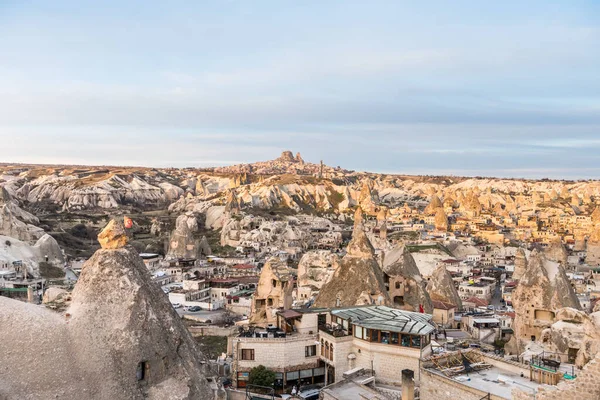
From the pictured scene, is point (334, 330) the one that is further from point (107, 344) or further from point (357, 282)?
point (107, 344)

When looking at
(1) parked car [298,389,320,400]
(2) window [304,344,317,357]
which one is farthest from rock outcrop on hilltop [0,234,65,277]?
(1) parked car [298,389,320,400]

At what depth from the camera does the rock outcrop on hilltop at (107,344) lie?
31.9 feet

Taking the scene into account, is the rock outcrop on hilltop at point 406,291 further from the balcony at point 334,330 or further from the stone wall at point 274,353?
the stone wall at point 274,353

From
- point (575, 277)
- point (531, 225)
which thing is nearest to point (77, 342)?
point (575, 277)

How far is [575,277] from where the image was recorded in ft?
175

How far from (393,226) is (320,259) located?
54676mm

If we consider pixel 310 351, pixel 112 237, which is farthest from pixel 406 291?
pixel 112 237

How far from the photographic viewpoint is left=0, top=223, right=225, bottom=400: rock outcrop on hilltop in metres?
9.72

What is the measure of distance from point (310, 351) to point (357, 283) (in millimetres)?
5619

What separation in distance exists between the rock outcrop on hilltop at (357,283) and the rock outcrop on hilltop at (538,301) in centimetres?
669

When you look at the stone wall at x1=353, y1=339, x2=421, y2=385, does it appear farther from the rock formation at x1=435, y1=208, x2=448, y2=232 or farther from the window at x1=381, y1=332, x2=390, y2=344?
the rock formation at x1=435, y1=208, x2=448, y2=232

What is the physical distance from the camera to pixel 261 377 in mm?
21078

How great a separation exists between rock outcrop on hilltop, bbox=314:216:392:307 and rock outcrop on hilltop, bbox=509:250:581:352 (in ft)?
21.9

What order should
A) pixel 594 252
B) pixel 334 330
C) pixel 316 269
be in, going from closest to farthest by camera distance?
pixel 334 330 < pixel 316 269 < pixel 594 252
